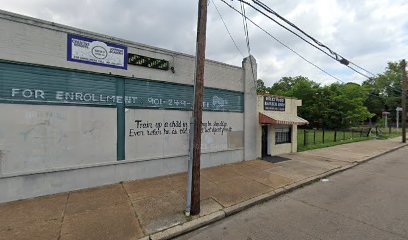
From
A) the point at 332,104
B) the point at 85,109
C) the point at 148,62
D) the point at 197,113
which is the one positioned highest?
the point at 332,104

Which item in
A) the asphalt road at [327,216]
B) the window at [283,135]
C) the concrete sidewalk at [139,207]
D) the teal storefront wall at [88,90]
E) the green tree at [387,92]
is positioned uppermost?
the green tree at [387,92]

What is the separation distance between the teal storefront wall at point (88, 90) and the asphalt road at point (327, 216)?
454cm

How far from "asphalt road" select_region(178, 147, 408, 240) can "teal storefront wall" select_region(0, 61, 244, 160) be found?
14.9ft

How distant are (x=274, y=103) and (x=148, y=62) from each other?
7576 millimetres

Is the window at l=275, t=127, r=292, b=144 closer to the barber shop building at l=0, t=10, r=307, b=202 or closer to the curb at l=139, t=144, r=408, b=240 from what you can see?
the barber shop building at l=0, t=10, r=307, b=202

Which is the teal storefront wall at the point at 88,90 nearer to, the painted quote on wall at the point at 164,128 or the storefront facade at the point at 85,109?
the storefront facade at the point at 85,109

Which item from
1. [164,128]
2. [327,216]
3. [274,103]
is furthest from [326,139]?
[164,128]

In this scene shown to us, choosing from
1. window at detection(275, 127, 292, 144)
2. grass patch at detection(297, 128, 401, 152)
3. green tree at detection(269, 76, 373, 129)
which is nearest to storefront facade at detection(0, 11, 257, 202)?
window at detection(275, 127, 292, 144)

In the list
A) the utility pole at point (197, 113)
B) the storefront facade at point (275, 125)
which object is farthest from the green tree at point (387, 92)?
the utility pole at point (197, 113)

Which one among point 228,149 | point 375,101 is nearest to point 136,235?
point 228,149

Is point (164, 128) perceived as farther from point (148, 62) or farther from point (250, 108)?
point (250, 108)

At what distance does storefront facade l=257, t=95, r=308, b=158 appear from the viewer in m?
11.6

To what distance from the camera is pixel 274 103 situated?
12.5m

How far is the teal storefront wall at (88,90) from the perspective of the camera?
5715 mm
